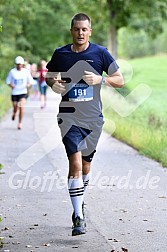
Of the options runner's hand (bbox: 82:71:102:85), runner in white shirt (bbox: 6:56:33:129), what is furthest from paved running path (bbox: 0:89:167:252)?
runner in white shirt (bbox: 6:56:33:129)

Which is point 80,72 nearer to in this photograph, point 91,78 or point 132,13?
point 91,78

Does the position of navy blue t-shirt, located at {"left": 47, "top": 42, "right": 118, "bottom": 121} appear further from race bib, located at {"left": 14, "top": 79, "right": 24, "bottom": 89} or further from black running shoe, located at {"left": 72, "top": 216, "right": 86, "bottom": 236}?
race bib, located at {"left": 14, "top": 79, "right": 24, "bottom": 89}

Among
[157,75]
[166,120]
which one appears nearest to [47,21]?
[157,75]

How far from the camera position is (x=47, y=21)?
62.0 m

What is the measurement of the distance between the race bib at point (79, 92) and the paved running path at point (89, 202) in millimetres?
1425

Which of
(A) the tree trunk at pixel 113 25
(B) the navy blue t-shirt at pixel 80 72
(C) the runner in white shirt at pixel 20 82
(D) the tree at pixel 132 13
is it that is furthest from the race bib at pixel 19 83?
(A) the tree trunk at pixel 113 25

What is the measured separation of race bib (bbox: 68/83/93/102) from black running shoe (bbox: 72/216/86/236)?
122 centimetres

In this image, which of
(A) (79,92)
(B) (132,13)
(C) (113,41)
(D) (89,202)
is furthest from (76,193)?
(B) (132,13)

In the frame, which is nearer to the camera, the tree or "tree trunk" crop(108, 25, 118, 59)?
the tree

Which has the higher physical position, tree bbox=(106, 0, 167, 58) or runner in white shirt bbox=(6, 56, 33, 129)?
tree bbox=(106, 0, 167, 58)

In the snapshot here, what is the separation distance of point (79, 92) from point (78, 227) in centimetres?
138

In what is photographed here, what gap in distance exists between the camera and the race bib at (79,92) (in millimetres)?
7895

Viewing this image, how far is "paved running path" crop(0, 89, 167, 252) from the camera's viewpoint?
7672 mm

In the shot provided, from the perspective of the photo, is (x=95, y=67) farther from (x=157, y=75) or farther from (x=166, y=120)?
(x=157, y=75)
